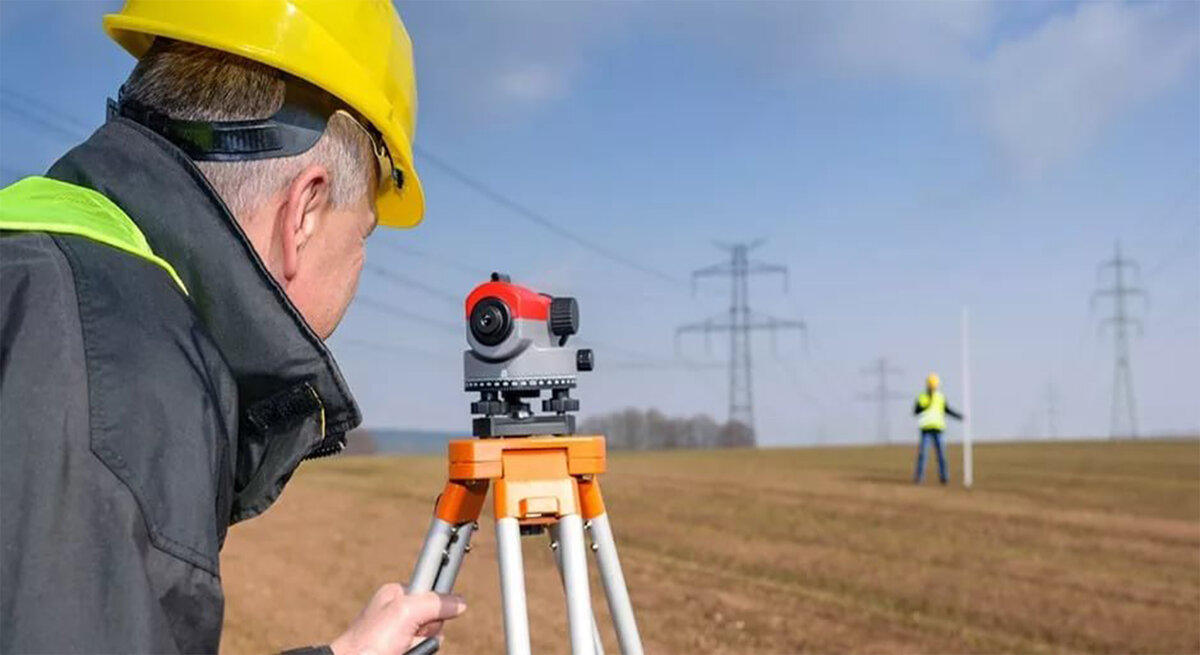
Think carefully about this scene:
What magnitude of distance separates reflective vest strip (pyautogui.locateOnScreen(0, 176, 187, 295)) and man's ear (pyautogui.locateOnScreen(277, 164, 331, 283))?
0.62ft

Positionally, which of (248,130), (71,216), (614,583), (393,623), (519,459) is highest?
(248,130)

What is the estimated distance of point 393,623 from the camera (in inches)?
60.0

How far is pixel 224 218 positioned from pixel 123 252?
0.61 ft

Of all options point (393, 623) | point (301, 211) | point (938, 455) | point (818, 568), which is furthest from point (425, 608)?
point (938, 455)

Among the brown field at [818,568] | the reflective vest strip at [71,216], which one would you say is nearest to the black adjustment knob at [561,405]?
the reflective vest strip at [71,216]

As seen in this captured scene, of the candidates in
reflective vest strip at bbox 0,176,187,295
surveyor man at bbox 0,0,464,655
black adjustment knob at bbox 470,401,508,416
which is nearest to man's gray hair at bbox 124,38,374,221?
surveyor man at bbox 0,0,464,655

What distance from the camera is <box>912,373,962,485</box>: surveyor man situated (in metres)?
16.8

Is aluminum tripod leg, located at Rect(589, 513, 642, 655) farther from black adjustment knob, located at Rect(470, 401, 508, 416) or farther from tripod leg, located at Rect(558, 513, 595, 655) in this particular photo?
black adjustment knob, located at Rect(470, 401, 508, 416)

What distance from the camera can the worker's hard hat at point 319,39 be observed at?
126 centimetres

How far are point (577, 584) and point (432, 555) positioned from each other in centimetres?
33

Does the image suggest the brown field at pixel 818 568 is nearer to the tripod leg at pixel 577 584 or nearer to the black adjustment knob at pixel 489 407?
the tripod leg at pixel 577 584

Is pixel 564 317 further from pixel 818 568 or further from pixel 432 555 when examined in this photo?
pixel 818 568

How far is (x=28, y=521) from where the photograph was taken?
2.71ft

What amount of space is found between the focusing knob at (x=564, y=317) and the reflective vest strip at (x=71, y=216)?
5.21 ft
